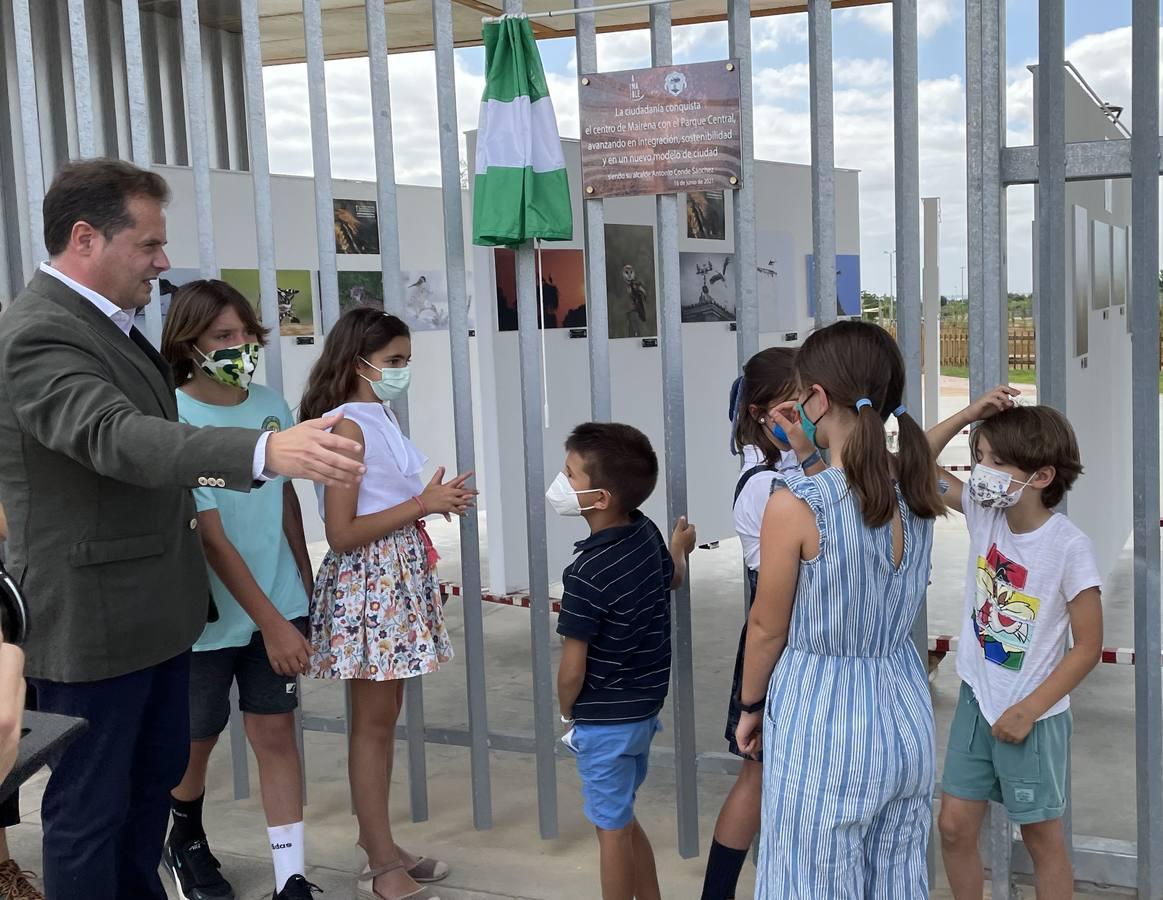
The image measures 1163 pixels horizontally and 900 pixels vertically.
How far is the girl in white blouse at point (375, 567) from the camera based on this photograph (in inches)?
131

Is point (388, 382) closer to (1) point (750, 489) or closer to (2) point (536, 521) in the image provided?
(2) point (536, 521)

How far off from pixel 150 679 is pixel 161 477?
0.69 m

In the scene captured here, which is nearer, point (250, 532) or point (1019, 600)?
point (1019, 600)

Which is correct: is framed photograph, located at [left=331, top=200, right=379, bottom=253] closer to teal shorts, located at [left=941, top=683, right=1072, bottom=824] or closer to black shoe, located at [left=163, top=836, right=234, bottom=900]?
black shoe, located at [left=163, top=836, right=234, bottom=900]

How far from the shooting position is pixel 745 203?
131 inches

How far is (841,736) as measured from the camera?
92.1 inches

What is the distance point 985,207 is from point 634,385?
11.4 ft

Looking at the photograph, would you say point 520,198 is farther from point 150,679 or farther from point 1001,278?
point 150,679

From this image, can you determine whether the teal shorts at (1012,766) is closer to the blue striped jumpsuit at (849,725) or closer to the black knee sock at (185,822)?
the blue striped jumpsuit at (849,725)

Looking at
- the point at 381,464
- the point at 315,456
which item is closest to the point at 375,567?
the point at 381,464

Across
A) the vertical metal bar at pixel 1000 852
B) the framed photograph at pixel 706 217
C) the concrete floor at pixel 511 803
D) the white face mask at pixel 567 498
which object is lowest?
the concrete floor at pixel 511 803

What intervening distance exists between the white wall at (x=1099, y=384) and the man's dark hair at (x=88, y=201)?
12.3 feet

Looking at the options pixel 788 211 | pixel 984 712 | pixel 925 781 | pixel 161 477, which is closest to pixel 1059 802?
pixel 984 712

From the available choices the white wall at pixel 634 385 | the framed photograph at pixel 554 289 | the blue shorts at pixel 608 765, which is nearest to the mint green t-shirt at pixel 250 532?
the blue shorts at pixel 608 765
